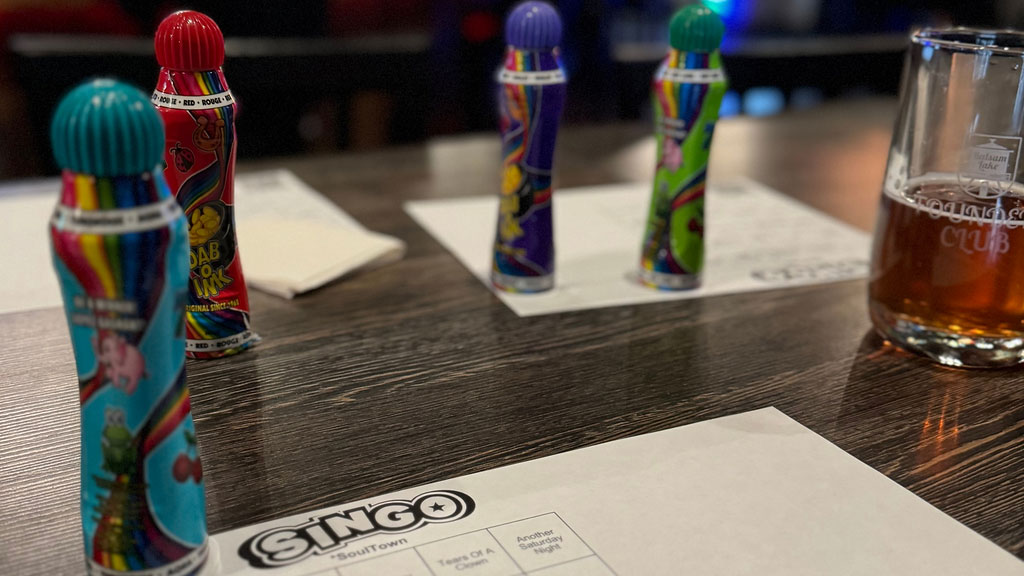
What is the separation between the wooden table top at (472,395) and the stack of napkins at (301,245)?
0.01 meters

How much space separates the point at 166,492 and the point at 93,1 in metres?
2.15

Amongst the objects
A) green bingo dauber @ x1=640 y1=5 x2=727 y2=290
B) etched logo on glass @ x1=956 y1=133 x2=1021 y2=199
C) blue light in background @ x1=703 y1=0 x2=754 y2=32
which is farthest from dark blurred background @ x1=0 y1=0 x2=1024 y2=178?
etched logo on glass @ x1=956 y1=133 x2=1021 y2=199

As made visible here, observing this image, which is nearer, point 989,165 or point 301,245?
point 989,165

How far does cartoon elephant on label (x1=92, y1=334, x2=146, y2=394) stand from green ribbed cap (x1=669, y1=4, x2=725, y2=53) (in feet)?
1.70

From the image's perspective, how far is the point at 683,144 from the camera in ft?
2.50

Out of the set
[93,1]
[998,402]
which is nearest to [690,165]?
[998,402]

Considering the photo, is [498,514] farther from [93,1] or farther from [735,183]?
[93,1]

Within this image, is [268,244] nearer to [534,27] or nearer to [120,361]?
[534,27]

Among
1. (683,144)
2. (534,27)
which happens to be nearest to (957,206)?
(683,144)

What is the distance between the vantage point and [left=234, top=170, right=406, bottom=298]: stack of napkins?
0.76 meters

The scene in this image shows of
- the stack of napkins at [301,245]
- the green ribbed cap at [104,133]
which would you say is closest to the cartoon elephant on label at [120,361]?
the green ribbed cap at [104,133]

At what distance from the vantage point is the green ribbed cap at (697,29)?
0.73 meters

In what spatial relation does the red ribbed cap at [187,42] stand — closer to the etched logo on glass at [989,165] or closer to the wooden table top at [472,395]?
the wooden table top at [472,395]

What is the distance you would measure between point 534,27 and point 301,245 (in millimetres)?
289
